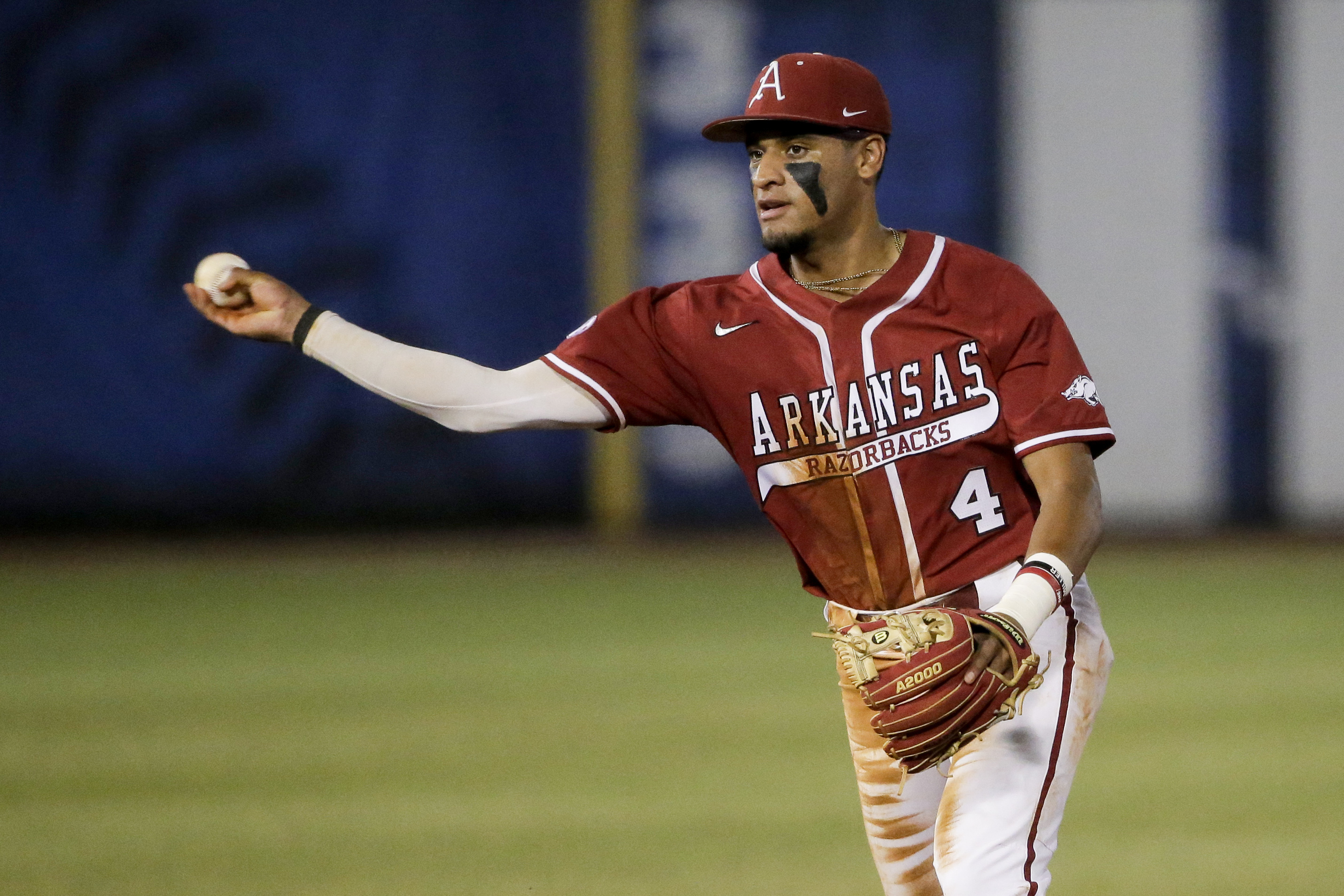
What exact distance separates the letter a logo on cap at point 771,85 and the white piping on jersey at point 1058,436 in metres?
0.89

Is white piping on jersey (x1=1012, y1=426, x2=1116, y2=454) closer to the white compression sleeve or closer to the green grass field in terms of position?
the white compression sleeve

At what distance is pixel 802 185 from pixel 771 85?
0.74 ft

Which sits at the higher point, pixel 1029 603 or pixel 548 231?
pixel 548 231

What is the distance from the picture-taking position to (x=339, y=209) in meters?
15.1

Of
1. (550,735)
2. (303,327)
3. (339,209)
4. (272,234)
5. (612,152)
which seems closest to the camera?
(303,327)

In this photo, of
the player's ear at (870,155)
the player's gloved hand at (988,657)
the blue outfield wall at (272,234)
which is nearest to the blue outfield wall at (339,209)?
the blue outfield wall at (272,234)

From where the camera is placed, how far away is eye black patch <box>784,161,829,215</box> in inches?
157

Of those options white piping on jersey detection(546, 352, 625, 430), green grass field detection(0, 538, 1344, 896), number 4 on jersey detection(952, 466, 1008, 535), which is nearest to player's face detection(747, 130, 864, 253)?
white piping on jersey detection(546, 352, 625, 430)

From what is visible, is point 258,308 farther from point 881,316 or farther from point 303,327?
point 881,316

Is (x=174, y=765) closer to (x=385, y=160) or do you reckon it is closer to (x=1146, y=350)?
(x=385, y=160)

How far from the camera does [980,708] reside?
360 centimetres

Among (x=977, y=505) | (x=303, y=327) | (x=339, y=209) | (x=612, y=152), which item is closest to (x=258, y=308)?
(x=303, y=327)

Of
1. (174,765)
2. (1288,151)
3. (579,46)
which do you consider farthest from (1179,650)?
(579,46)

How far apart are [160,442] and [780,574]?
17.8 ft
